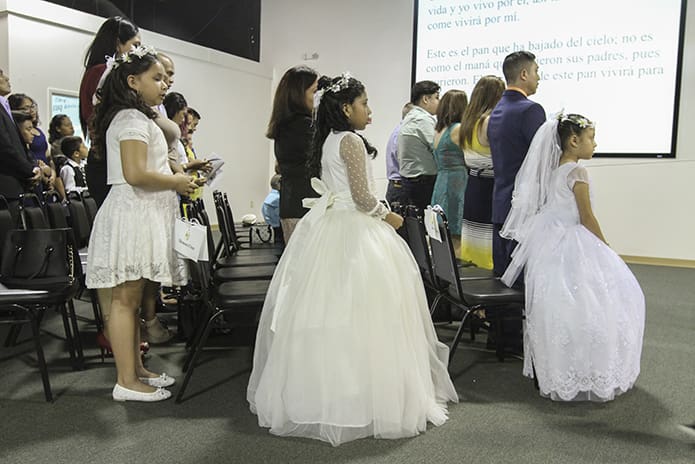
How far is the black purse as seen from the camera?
2707mm

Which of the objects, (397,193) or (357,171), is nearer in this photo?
(357,171)

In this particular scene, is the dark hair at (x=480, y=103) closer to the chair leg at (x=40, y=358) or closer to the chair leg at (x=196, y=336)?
the chair leg at (x=196, y=336)

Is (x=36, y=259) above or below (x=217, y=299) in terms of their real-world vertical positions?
above

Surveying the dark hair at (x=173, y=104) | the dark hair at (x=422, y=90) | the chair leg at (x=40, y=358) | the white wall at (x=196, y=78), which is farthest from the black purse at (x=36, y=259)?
the white wall at (x=196, y=78)

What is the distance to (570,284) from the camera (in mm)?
2576

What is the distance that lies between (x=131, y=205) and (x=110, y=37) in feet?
3.29

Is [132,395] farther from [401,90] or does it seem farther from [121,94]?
[401,90]

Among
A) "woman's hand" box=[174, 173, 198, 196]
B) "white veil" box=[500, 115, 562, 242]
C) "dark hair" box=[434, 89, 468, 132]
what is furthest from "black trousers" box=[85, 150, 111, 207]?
"dark hair" box=[434, 89, 468, 132]

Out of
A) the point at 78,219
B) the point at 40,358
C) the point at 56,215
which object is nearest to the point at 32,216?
the point at 56,215

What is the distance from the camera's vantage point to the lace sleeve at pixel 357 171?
7.74 ft

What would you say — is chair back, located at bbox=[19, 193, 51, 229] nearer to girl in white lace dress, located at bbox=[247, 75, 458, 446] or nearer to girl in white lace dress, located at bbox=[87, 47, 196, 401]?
girl in white lace dress, located at bbox=[87, 47, 196, 401]

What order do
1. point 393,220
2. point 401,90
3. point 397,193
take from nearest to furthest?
point 393,220 → point 397,193 → point 401,90

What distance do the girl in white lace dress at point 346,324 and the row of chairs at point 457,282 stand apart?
1.16ft

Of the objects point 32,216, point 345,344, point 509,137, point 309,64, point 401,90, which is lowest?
point 345,344
